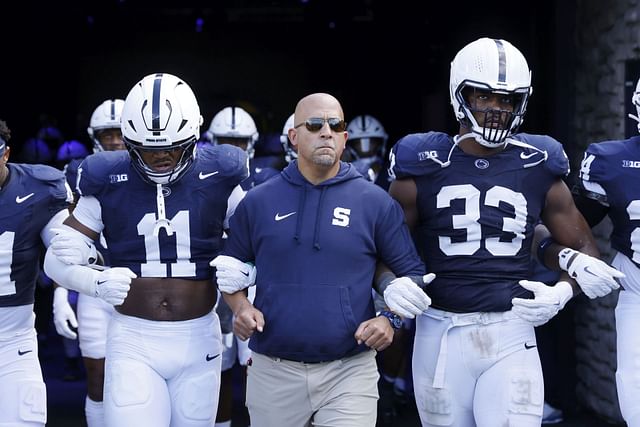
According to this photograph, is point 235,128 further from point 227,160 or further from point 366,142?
point 227,160

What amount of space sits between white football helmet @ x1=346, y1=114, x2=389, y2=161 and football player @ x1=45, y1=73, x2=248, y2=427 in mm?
3598

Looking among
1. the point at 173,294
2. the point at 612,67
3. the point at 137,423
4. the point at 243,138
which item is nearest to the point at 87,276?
the point at 173,294

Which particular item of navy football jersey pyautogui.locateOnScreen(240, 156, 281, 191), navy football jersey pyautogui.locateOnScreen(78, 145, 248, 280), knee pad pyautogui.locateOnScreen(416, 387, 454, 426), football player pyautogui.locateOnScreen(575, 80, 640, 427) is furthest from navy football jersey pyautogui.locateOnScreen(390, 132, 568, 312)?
navy football jersey pyautogui.locateOnScreen(240, 156, 281, 191)

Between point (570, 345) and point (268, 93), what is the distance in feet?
29.4

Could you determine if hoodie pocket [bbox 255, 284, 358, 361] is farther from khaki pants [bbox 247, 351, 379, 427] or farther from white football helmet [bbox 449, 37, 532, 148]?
white football helmet [bbox 449, 37, 532, 148]

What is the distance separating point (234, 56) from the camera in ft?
50.0

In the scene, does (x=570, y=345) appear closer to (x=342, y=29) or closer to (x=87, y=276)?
(x=87, y=276)

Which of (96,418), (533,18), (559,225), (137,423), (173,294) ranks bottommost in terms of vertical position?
(96,418)

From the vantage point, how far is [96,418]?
5.82m

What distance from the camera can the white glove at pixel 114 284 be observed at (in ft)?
14.2

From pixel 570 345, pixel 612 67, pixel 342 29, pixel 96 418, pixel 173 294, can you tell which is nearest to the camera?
pixel 173 294

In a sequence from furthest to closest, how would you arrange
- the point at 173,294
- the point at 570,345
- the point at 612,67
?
the point at 570,345 → the point at 612,67 → the point at 173,294

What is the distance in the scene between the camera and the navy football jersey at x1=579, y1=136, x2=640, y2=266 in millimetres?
4367

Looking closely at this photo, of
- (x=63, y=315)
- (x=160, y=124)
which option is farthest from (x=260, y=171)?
(x=160, y=124)
